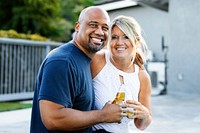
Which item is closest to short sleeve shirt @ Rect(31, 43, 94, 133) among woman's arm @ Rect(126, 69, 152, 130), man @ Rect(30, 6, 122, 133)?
man @ Rect(30, 6, 122, 133)

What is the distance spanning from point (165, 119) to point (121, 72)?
4155 mm

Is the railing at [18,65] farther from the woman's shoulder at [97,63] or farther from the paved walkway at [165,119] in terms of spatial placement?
the woman's shoulder at [97,63]

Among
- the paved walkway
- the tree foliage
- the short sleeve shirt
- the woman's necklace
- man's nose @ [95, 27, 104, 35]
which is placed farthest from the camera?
the tree foliage

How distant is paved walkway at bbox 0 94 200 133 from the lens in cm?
539

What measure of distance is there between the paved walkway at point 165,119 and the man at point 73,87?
2.96 m

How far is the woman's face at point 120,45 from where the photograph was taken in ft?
8.28

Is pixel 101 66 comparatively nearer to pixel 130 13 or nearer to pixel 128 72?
pixel 128 72

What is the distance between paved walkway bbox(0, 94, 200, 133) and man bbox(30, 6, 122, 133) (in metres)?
2.96

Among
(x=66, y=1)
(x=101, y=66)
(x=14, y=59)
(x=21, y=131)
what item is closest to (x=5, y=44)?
(x=14, y=59)

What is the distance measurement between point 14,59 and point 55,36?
1701cm

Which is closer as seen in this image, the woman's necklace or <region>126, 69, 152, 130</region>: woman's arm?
<region>126, 69, 152, 130</region>: woman's arm

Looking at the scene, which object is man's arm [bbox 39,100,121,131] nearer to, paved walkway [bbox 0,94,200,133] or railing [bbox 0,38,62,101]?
paved walkway [bbox 0,94,200,133]

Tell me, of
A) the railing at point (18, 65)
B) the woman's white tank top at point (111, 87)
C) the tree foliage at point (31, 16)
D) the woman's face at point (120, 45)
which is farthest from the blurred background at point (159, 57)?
the tree foliage at point (31, 16)

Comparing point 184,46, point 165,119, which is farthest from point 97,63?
point 184,46
